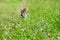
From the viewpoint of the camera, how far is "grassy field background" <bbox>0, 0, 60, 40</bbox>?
23.7 feet

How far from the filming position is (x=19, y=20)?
8.33m

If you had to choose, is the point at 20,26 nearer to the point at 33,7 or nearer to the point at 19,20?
the point at 19,20

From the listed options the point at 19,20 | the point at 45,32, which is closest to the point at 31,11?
the point at 19,20

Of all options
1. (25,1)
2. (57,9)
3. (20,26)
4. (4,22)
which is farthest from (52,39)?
(25,1)

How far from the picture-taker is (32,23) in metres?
8.13

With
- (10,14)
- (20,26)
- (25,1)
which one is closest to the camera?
(20,26)

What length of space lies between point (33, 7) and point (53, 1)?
1661 mm

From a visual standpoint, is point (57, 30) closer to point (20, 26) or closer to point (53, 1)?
point (20, 26)

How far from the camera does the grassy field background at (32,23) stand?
7.23 metres

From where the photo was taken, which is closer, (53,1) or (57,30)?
(57,30)

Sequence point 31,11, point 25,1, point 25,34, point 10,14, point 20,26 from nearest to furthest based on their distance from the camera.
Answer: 1. point 25,34
2. point 20,26
3. point 10,14
4. point 31,11
5. point 25,1

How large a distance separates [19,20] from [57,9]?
245cm

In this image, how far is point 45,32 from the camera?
24.9 feet

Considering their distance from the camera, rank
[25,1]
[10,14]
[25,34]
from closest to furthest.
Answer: [25,34] < [10,14] < [25,1]
